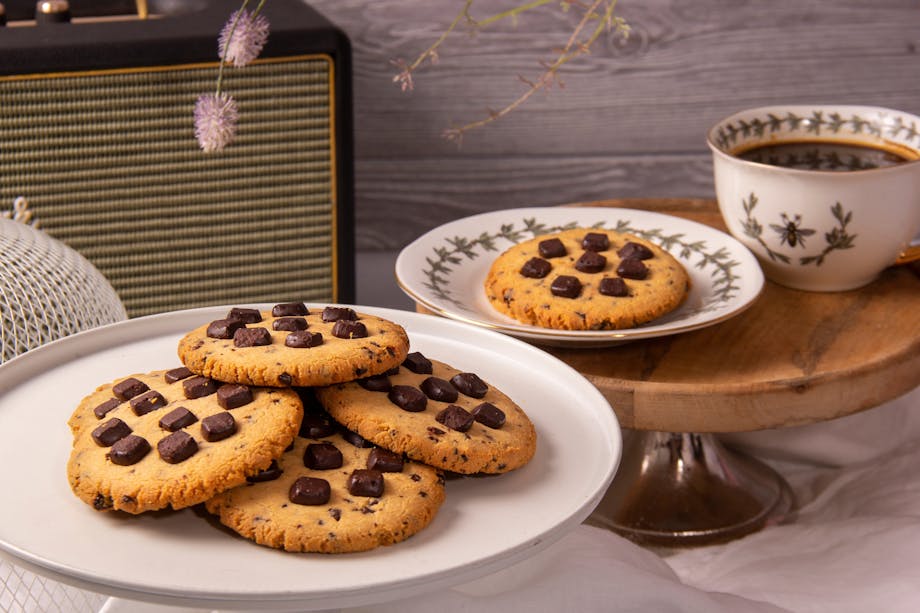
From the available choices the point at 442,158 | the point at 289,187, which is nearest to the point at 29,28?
the point at 289,187

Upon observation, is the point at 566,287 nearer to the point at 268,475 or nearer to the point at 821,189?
the point at 821,189

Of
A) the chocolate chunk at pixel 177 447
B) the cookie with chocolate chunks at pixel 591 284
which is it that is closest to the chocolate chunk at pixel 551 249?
the cookie with chocolate chunks at pixel 591 284

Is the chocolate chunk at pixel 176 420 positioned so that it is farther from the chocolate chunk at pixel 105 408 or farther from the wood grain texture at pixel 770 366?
the wood grain texture at pixel 770 366

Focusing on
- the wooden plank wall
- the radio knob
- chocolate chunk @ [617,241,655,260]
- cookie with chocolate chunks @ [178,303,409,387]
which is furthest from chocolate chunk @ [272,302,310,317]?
the wooden plank wall

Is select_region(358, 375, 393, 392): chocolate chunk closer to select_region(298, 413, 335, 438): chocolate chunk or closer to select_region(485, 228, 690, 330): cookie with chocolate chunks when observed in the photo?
select_region(298, 413, 335, 438): chocolate chunk

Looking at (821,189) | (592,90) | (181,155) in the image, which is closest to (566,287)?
(821,189)

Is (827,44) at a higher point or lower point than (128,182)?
higher

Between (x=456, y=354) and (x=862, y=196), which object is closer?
(x=456, y=354)

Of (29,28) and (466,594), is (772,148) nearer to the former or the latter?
(466,594)
